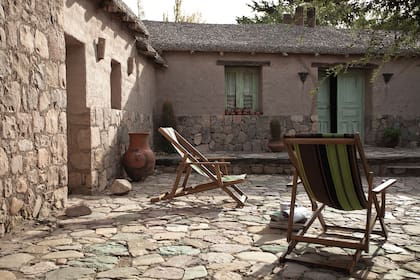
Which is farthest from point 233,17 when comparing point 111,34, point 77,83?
point 77,83

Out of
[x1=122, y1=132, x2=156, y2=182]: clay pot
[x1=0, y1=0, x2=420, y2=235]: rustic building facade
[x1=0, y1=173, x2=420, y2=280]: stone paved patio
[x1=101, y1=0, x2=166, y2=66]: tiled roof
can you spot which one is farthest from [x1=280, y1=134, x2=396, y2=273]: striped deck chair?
→ [x1=101, y1=0, x2=166, y2=66]: tiled roof

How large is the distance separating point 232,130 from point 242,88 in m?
1.17

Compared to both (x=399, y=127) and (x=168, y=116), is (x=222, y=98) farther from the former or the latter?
(x=399, y=127)

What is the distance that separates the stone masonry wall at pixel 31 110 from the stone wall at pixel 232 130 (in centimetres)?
552

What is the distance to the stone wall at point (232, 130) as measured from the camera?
955 centimetres

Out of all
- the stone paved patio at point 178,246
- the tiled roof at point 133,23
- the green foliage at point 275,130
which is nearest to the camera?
the stone paved patio at point 178,246

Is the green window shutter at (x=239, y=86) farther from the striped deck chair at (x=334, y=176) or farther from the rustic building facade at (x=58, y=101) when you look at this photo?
the striped deck chair at (x=334, y=176)

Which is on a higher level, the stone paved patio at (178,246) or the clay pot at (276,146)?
the clay pot at (276,146)

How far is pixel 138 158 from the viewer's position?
19.4 feet

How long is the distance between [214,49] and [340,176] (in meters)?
7.06

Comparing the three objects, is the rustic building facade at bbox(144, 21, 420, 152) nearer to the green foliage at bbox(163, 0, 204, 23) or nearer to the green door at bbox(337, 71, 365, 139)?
the green door at bbox(337, 71, 365, 139)

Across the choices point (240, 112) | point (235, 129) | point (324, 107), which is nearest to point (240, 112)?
point (240, 112)

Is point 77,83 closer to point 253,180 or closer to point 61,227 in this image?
point 61,227

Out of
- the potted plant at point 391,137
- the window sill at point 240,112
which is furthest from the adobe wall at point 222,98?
the potted plant at point 391,137
